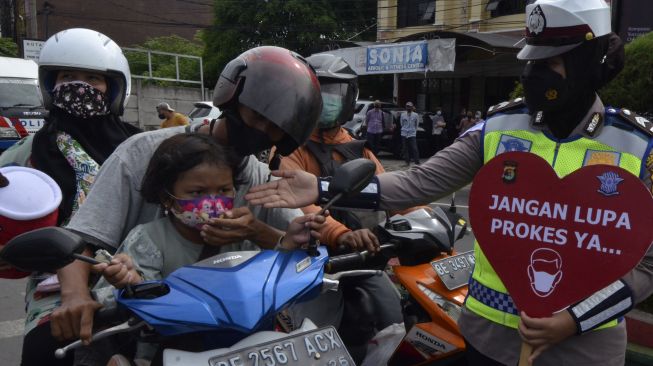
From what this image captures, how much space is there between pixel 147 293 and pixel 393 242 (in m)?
1.45

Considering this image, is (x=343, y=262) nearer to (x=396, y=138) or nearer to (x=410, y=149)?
(x=410, y=149)

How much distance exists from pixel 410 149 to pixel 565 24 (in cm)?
1423

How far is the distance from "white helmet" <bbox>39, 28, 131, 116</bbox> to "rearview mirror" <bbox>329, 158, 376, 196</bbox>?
1.42 m

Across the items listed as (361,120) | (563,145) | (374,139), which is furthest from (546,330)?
(361,120)

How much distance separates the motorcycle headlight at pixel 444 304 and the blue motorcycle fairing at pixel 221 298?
141 cm

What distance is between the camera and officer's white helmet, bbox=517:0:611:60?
5.56ft

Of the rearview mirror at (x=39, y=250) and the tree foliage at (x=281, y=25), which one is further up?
the rearview mirror at (x=39, y=250)

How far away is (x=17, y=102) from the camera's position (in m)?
12.3

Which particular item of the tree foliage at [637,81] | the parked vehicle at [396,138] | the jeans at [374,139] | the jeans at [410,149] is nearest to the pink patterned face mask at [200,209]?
the tree foliage at [637,81]

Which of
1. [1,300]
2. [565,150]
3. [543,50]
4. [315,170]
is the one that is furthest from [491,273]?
[1,300]

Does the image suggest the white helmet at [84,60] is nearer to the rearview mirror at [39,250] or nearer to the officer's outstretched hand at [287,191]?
the officer's outstretched hand at [287,191]

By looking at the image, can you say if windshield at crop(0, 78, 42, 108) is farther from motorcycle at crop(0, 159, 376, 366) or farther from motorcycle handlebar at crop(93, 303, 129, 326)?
motorcycle at crop(0, 159, 376, 366)

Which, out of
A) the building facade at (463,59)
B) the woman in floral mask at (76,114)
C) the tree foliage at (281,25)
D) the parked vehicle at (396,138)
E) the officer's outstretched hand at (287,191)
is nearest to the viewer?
the officer's outstretched hand at (287,191)

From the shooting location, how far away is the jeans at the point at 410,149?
15.6 metres
